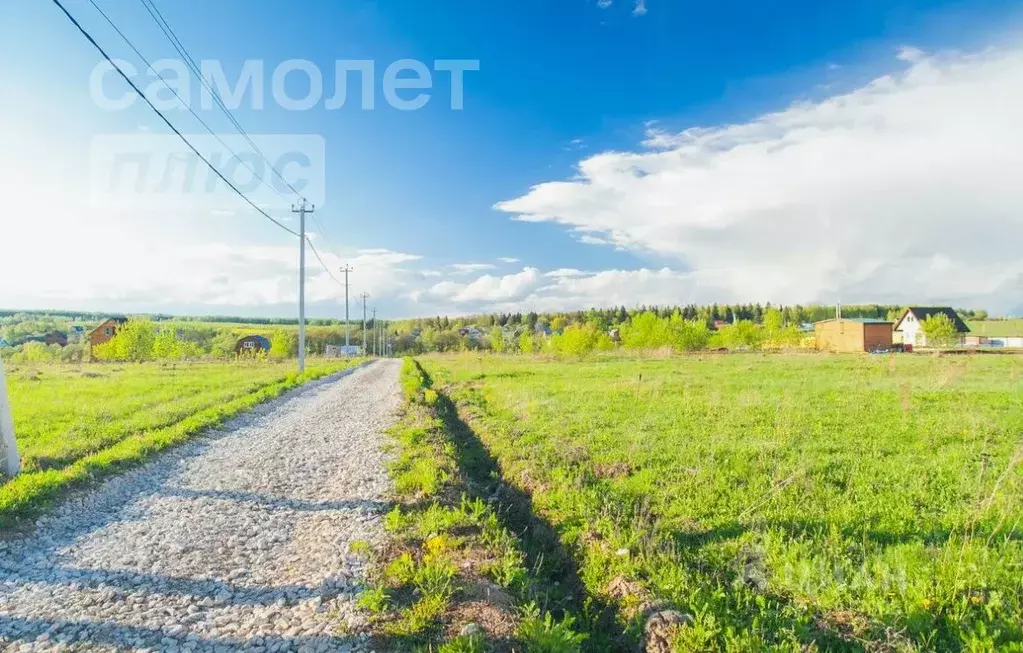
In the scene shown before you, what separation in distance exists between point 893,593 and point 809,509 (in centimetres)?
254

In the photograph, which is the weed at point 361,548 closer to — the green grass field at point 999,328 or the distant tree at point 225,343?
the distant tree at point 225,343

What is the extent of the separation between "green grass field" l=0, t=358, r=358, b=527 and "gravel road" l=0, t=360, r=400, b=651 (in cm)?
56

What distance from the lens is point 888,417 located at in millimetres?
15062

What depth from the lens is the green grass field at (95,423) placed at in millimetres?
8966

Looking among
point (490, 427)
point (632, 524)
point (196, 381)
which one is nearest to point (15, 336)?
point (196, 381)

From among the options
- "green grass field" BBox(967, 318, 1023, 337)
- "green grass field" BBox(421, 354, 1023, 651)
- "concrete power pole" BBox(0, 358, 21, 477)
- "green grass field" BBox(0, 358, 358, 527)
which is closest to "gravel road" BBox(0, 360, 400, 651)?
"green grass field" BBox(0, 358, 358, 527)

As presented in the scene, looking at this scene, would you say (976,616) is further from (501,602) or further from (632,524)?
(501,602)

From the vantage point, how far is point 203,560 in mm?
6371

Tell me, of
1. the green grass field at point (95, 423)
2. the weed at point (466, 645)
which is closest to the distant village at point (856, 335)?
the green grass field at point (95, 423)

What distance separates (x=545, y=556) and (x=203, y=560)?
4.18 metres

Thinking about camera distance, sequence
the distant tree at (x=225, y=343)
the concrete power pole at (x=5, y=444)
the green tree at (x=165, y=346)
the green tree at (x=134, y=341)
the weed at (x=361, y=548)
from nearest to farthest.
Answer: the weed at (x=361, y=548)
the concrete power pole at (x=5, y=444)
the green tree at (x=134, y=341)
the green tree at (x=165, y=346)
the distant tree at (x=225, y=343)

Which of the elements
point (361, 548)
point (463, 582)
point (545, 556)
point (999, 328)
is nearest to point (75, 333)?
point (361, 548)

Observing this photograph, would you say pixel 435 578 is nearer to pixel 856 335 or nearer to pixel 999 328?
pixel 856 335

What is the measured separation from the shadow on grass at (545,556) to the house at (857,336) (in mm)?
99575
